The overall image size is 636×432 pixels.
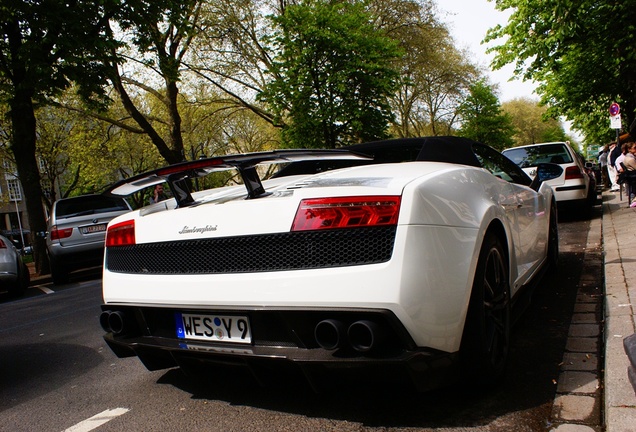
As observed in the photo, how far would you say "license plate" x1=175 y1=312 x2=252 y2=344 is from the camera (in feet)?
8.14

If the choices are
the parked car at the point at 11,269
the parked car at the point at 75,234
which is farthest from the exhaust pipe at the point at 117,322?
the parked car at the point at 75,234

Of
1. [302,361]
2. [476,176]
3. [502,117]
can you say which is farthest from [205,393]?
[502,117]

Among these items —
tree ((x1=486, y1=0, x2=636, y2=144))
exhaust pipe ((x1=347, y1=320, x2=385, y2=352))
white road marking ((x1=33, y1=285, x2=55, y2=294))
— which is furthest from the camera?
tree ((x1=486, y1=0, x2=636, y2=144))

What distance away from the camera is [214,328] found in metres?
2.57

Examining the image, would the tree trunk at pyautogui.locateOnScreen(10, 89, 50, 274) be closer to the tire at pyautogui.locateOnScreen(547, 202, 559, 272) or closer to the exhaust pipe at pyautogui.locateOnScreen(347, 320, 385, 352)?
the tire at pyautogui.locateOnScreen(547, 202, 559, 272)

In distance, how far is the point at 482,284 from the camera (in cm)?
256

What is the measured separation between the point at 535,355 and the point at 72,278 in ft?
37.0

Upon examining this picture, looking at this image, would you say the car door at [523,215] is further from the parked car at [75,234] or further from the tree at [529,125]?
the tree at [529,125]

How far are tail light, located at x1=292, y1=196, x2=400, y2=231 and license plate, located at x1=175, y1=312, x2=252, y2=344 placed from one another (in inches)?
21.3

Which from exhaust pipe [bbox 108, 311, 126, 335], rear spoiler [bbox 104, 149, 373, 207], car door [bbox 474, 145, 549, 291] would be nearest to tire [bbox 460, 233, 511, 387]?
car door [bbox 474, 145, 549, 291]

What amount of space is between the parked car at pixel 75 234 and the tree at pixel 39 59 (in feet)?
9.50

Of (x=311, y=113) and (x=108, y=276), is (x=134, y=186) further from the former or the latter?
(x=311, y=113)

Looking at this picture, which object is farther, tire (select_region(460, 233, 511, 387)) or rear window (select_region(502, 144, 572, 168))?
rear window (select_region(502, 144, 572, 168))

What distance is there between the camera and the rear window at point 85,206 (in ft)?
35.4
